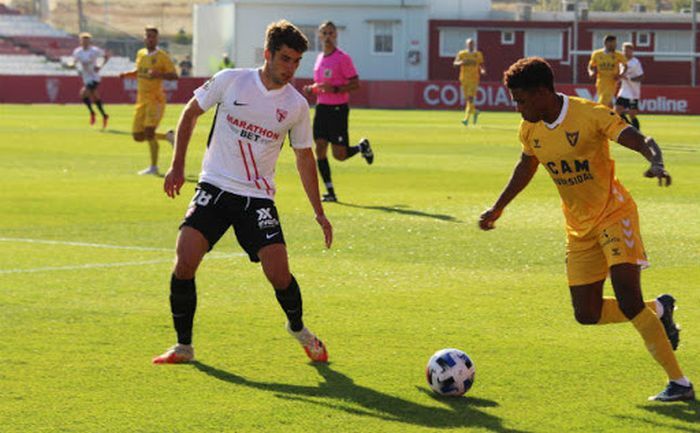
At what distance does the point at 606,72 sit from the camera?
112 ft

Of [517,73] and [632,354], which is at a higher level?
[517,73]

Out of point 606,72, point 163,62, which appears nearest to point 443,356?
point 163,62

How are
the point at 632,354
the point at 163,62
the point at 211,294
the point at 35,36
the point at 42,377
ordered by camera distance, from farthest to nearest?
1. the point at 35,36
2. the point at 163,62
3. the point at 211,294
4. the point at 632,354
5. the point at 42,377

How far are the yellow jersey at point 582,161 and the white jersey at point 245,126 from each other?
156 centimetres

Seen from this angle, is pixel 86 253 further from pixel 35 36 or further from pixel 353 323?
pixel 35 36

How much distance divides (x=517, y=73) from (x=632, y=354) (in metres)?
2.39

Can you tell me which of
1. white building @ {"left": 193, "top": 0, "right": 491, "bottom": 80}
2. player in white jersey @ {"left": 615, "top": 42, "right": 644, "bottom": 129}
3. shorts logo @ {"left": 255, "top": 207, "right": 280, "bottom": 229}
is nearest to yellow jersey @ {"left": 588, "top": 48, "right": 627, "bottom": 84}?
player in white jersey @ {"left": 615, "top": 42, "right": 644, "bottom": 129}

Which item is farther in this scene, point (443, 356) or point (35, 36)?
point (35, 36)

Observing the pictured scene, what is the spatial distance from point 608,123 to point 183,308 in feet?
9.20

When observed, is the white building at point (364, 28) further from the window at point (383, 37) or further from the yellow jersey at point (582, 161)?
the yellow jersey at point (582, 161)

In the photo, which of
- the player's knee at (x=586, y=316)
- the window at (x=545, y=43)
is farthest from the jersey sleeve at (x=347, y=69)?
the window at (x=545, y=43)

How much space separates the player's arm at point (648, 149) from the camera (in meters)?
7.20

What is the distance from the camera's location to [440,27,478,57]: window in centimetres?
8294

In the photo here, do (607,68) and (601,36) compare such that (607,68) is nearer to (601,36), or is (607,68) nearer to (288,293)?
(288,293)
